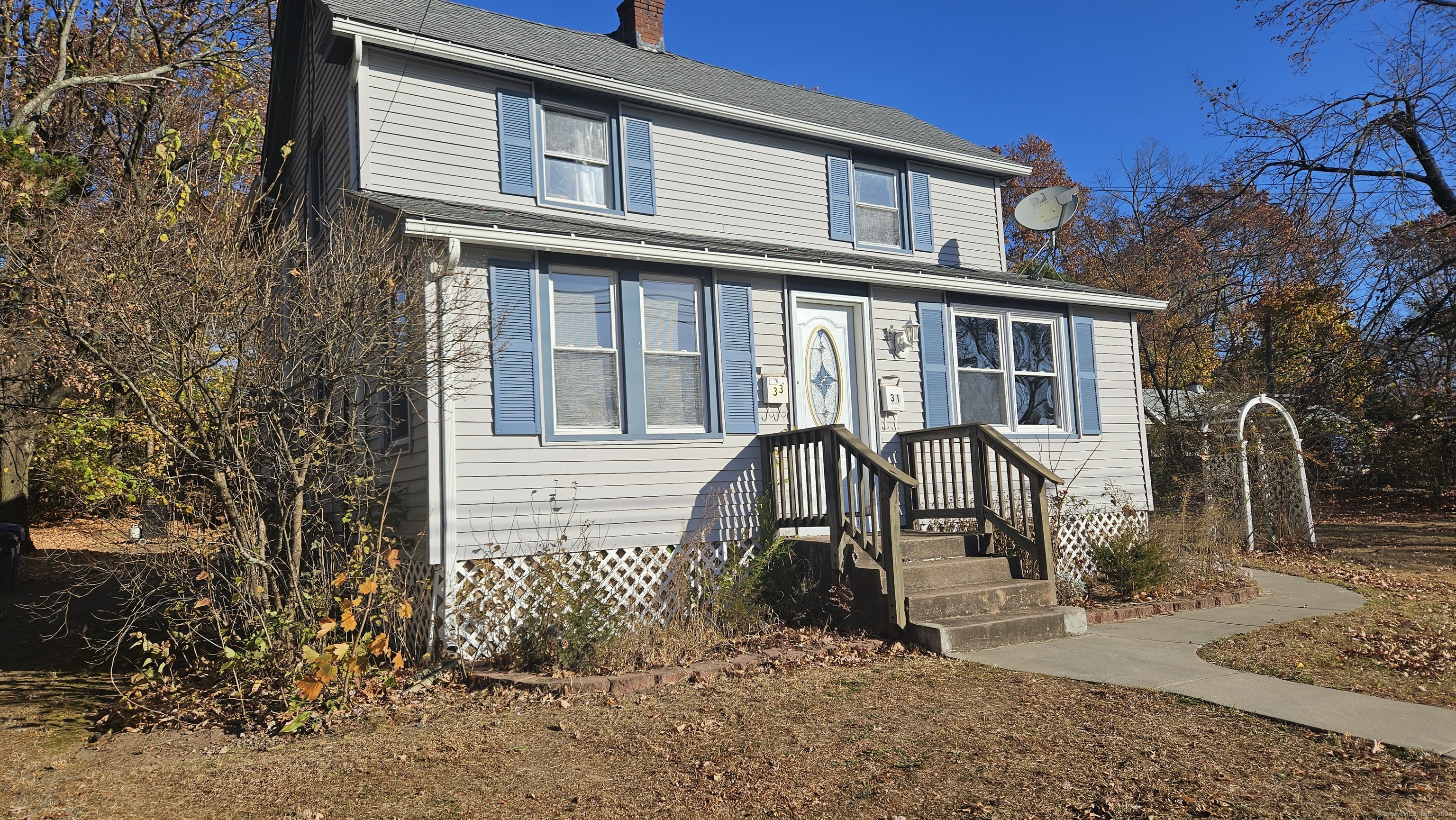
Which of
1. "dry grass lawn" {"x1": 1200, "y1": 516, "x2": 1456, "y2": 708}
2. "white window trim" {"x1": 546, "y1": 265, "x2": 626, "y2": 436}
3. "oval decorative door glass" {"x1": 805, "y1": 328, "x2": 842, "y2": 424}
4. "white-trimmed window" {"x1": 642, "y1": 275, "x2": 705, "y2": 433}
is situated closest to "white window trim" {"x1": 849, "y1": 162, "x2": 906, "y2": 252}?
"oval decorative door glass" {"x1": 805, "y1": 328, "x2": 842, "y2": 424}

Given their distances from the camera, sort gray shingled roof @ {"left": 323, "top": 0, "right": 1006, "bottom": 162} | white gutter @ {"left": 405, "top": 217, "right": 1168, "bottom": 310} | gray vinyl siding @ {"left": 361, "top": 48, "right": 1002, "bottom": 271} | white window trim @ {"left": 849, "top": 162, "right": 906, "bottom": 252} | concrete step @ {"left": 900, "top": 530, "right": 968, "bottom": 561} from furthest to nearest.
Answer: white window trim @ {"left": 849, "top": 162, "right": 906, "bottom": 252} → gray shingled roof @ {"left": 323, "top": 0, "right": 1006, "bottom": 162} → gray vinyl siding @ {"left": 361, "top": 48, "right": 1002, "bottom": 271} → concrete step @ {"left": 900, "top": 530, "right": 968, "bottom": 561} → white gutter @ {"left": 405, "top": 217, "right": 1168, "bottom": 310}

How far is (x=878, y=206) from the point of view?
1291 centimetres

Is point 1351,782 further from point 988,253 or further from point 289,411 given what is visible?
point 988,253

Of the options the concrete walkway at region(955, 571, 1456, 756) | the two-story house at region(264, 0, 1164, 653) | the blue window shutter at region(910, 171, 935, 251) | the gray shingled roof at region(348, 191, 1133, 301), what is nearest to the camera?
the concrete walkway at region(955, 571, 1456, 756)

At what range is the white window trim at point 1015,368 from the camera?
448 inches

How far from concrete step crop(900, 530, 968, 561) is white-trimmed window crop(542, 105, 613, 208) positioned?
5.06 m

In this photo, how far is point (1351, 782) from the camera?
4.40 meters

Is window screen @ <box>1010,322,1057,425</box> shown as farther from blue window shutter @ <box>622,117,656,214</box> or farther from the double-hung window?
blue window shutter @ <box>622,117,656,214</box>

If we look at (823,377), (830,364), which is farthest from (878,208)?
(823,377)

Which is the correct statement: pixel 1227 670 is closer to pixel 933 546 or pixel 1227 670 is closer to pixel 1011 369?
pixel 933 546

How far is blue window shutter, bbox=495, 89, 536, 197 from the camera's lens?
10250mm

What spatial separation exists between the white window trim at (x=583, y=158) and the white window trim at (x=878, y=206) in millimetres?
3402

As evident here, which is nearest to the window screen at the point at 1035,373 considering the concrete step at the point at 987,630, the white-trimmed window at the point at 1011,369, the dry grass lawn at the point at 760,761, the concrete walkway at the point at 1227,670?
the white-trimmed window at the point at 1011,369

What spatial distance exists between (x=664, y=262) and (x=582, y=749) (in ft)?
17.0
